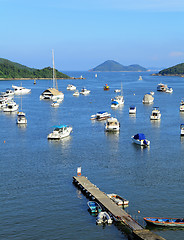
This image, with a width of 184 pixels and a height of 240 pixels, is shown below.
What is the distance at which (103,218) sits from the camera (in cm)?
4759

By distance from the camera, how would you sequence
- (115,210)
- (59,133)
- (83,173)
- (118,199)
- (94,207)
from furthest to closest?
(59,133), (83,173), (118,199), (94,207), (115,210)

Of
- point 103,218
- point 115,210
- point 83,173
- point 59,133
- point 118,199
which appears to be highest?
point 59,133

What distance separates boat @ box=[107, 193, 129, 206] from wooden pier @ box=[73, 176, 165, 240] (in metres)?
0.62

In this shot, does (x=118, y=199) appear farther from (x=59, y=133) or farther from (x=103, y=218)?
(x=59, y=133)

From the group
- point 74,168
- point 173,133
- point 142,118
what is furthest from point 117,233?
point 142,118

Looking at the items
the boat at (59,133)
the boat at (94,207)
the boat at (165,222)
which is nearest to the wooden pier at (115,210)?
the boat at (94,207)

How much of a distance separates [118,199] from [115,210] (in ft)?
11.7

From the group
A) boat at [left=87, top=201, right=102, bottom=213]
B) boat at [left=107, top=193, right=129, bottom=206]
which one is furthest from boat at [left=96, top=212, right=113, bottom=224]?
boat at [left=107, top=193, right=129, bottom=206]

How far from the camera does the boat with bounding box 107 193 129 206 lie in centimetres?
5169

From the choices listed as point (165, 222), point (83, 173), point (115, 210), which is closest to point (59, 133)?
point (83, 173)

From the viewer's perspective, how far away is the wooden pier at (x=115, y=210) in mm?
42531

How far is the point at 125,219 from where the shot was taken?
4659 cm

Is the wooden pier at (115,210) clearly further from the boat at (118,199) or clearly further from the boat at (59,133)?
the boat at (59,133)

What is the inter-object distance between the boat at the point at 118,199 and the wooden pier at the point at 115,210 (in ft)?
2.03
